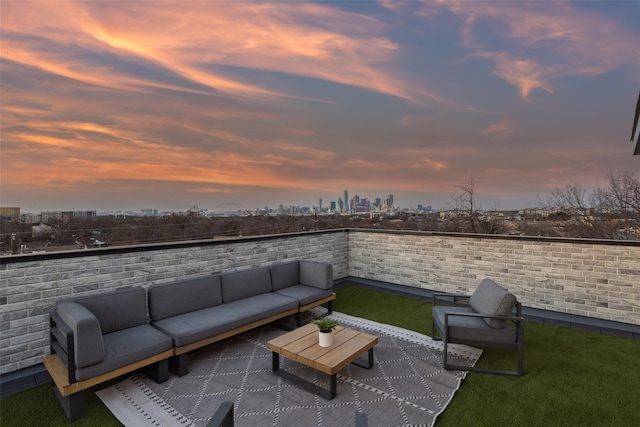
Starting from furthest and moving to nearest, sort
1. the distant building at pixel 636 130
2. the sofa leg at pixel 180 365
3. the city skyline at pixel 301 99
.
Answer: the city skyline at pixel 301 99 < the distant building at pixel 636 130 < the sofa leg at pixel 180 365

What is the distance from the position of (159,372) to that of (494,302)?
3.66 metres

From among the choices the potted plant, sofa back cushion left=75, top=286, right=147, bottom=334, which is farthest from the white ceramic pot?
sofa back cushion left=75, top=286, right=147, bottom=334

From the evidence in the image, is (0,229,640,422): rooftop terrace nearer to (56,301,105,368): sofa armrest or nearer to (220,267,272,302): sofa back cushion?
(220,267,272,302): sofa back cushion

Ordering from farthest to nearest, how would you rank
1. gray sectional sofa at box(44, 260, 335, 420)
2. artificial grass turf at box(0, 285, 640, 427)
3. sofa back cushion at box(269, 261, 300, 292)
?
1. sofa back cushion at box(269, 261, 300, 292)
2. gray sectional sofa at box(44, 260, 335, 420)
3. artificial grass turf at box(0, 285, 640, 427)

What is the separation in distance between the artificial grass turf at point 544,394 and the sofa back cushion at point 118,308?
62 cm

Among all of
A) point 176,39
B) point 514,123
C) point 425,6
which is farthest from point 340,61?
point 514,123

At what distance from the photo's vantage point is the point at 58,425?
249 centimetres

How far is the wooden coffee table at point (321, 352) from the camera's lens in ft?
9.36

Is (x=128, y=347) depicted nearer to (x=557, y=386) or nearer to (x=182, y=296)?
(x=182, y=296)

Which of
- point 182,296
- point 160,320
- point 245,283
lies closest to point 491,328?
point 245,283

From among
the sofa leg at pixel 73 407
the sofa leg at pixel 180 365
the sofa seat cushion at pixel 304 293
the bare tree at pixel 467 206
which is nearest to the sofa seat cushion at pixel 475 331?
the sofa seat cushion at pixel 304 293

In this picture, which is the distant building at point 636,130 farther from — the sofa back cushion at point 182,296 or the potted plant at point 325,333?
the sofa back cushion at point 182,296

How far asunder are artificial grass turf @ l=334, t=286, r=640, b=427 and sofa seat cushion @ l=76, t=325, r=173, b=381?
2724 mm

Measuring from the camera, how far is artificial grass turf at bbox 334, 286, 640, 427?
2.55 m
